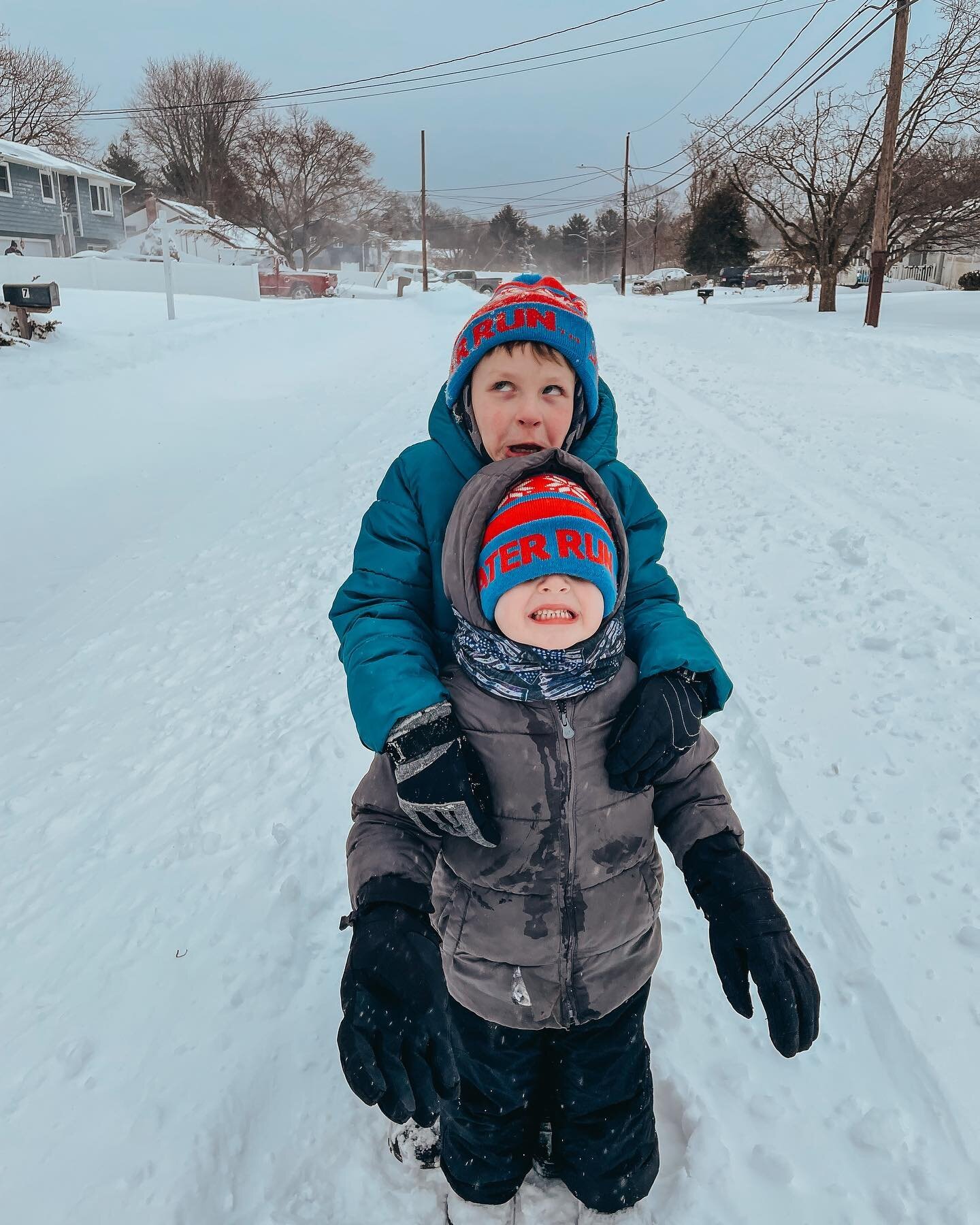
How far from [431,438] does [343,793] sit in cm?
175

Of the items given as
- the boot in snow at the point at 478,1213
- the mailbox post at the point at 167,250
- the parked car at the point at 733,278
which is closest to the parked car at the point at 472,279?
the parked car at the point at 733,278

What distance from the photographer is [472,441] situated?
1.65 meters

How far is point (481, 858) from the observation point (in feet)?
4.89

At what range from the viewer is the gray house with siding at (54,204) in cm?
3133

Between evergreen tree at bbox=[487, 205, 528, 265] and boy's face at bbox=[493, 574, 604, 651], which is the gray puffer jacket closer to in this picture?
boy's face at bbox=[493, 574, 604, 651]

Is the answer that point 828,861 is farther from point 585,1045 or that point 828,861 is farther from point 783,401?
point 783,401

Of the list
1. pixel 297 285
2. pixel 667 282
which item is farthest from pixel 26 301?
pixel 667 282

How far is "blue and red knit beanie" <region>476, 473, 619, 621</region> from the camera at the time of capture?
1302 millimetres

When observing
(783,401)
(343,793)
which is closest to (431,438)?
(343,793)

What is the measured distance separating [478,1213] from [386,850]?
90 centimetres

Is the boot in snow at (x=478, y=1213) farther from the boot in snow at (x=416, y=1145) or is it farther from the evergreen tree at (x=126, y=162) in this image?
the evergreen tree at (x=126, y=162)

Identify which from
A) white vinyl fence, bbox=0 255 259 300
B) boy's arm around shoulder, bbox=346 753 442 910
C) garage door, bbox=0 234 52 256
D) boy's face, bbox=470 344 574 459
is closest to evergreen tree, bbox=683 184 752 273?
white vinyl fence, bbox=0 255 259 300

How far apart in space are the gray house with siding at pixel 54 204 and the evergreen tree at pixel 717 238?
30.0 m

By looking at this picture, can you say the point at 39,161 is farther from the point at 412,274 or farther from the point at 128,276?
the point at 412,274
